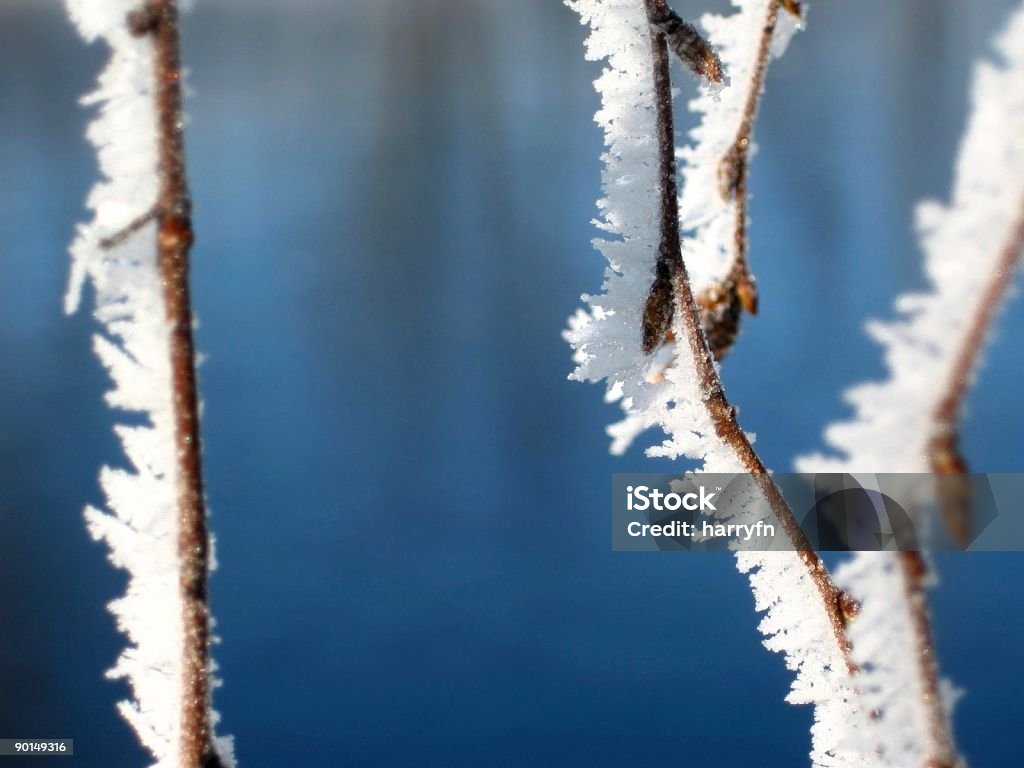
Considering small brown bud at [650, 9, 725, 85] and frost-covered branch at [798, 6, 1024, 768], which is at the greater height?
small brown bud at [650, 9, 725, 85]

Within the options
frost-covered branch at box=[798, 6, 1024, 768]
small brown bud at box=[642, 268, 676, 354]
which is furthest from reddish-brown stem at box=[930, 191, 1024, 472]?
small brown bud at box=[642, 268, 676, 354]

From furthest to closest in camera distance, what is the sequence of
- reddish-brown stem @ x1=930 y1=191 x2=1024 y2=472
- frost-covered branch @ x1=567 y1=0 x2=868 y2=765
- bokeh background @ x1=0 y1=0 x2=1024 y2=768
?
bokeh background @ x1=0 y1=0 x2=1024 y2=768 < frost-covered branch @ x1=567 y1=0 x2=868 y2=765 < reddish-brown stem @ x1=930 y1=191 x2=1024 y2=472

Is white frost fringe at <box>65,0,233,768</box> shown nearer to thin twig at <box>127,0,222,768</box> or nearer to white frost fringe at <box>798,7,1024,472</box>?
thin twig at <box>127,0,222,768</box>

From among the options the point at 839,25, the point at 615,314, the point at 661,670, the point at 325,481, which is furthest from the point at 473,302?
the point at 615,314

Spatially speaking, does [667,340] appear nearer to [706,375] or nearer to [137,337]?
[706,375]

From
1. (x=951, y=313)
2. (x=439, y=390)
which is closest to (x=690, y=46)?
(x=951, y=313)

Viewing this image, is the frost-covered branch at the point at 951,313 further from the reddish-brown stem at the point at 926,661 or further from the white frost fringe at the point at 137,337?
the white frost fringe at the point at 137,337
